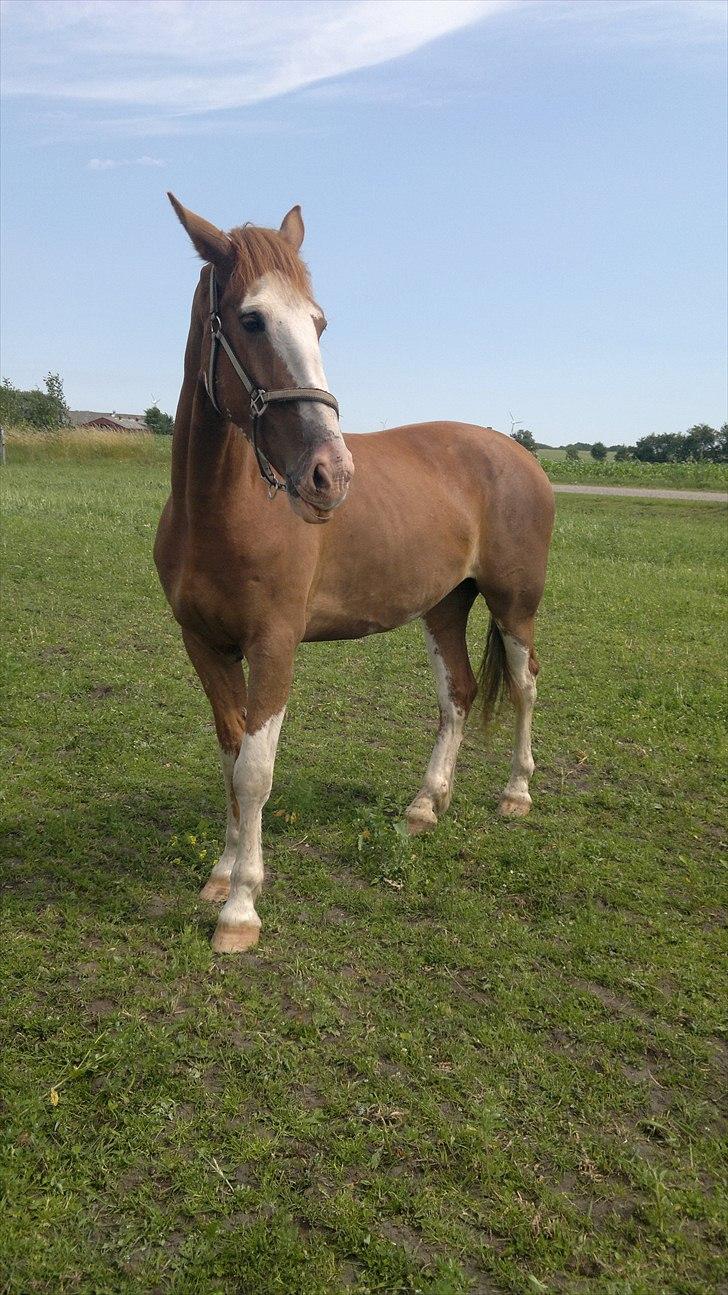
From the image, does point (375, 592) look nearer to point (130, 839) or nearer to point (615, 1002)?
point (130, 839)

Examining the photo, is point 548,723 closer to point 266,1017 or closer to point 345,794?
point 345,794

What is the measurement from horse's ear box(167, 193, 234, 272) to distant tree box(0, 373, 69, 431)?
146 feet

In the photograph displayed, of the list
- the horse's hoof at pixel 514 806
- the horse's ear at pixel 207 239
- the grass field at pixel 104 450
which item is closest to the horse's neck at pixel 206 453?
the horse's ear at pixel 207 239

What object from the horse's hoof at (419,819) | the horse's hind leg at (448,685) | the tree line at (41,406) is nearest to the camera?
the horse's hoof at (419,819)

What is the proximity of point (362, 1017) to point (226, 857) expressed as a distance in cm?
114

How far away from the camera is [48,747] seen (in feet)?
18.6

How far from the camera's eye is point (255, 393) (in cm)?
309

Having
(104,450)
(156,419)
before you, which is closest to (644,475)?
(104,450)

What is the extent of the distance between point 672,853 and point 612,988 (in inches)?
55.1

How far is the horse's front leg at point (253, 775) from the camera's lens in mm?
3533

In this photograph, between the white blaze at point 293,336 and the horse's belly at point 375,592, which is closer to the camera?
the white blaze at point 293,336

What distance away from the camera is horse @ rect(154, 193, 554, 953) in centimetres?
307

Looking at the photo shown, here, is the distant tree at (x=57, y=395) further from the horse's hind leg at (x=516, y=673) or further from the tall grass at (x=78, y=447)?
the horse's hind leg at (x=516, y=673)

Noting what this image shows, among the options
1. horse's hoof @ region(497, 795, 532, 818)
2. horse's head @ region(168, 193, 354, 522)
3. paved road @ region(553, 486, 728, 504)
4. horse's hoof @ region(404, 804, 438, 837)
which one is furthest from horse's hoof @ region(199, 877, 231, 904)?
paved road @ region(553, 486, 728, 504)
